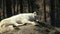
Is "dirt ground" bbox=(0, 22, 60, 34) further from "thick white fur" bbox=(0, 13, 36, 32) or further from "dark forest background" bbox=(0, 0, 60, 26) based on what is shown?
"dark forest background" bbox=(0, 0, 60, 26)

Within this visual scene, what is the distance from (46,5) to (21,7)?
962mm

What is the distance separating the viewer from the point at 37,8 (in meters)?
6.32

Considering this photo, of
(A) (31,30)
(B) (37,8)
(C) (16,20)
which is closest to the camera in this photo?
(A) (31,30)

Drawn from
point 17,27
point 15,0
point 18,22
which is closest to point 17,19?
point 18,22

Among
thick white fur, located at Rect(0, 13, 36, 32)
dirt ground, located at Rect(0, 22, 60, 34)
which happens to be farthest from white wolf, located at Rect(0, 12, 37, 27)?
dirt ground, located at Rect(0, 22, 60, 34)

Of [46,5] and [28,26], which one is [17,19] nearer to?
[28,26]

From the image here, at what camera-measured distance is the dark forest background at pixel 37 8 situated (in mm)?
6070

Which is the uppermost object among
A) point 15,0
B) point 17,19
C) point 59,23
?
point 15,0

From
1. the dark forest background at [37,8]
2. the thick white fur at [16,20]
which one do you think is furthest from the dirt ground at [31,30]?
the dark forest background at [37,8]

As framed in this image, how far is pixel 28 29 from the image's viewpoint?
12.7 feet

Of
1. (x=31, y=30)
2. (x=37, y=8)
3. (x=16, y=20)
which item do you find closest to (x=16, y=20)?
(x=16, y=20)

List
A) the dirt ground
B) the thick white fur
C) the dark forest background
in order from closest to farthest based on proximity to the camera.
A: the dirt ground
the thick white fur
the dark forest background

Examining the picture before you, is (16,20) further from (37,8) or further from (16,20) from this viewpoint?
(37,8)

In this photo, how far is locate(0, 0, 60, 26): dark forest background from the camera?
6.07 m
